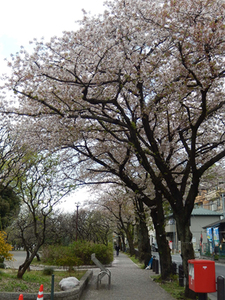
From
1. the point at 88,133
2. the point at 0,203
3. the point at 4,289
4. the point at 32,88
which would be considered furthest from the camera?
the point at 0,203

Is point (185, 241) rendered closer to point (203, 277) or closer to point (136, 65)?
point (203, 277)

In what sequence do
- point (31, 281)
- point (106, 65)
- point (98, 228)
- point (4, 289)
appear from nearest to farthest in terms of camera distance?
point (4, 289), point (106, 65), point (31, 281), point (98, 228)

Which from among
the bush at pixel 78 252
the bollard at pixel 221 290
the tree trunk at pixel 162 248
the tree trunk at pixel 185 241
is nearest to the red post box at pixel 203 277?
the bollard at pixel 221 290

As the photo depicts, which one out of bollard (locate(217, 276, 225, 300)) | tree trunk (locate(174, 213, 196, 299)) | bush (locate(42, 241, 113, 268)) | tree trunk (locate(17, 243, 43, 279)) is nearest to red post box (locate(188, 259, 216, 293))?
bollard (locate(217, 276, 225, 300))

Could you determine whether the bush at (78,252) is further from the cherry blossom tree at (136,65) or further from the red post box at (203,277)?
the red post box at (203,277)

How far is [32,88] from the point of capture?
353 inches

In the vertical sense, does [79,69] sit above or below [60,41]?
below

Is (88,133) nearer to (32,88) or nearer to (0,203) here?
(32,88)

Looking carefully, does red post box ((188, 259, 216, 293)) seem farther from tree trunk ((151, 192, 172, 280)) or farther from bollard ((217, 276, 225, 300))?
tree trunk ((151, 192, 172, 280))

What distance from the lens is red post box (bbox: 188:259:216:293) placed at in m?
6.98

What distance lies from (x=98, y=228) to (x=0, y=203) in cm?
1963

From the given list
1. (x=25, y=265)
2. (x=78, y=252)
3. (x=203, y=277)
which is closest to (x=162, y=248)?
(x=203, y=277)

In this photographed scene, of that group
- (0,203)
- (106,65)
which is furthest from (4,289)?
(0,203)

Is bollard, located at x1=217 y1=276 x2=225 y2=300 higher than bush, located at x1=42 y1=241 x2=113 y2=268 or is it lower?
higher
